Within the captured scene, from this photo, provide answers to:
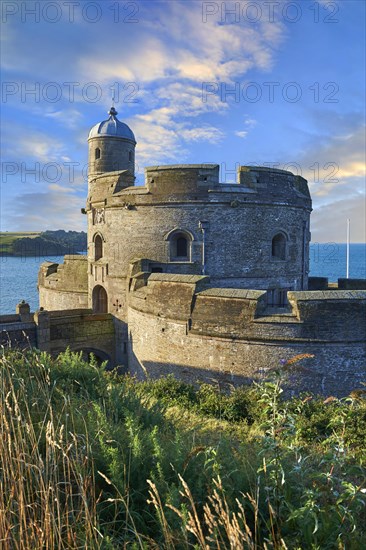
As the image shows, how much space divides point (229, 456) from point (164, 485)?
2.53 ft

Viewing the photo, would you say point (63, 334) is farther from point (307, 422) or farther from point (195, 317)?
point (307, 422)

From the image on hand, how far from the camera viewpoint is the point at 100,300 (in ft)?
64.1

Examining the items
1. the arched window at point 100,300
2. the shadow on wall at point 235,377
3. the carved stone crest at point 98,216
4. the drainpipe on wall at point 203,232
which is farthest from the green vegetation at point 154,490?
the arched window at point 100,300

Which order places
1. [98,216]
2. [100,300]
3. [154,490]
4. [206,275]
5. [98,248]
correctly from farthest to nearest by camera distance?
[100,300] → [98,248] → [98,216] → [206,275] → [154,490]

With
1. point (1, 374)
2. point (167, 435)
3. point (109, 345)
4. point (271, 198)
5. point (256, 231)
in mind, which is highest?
point (271, 198)

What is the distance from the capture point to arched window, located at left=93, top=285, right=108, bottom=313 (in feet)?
63.4

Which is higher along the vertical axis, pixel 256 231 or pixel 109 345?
pixel 256 231

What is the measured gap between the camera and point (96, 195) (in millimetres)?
18359

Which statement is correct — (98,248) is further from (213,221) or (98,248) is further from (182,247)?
(213,221)

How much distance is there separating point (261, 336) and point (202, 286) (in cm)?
251

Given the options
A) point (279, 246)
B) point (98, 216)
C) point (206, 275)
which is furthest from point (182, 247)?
point (98, 216)

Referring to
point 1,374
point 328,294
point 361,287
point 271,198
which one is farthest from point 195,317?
point 361,287

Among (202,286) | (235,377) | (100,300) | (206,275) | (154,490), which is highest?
(206,275)

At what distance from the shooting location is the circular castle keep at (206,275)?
1109 centimetres
